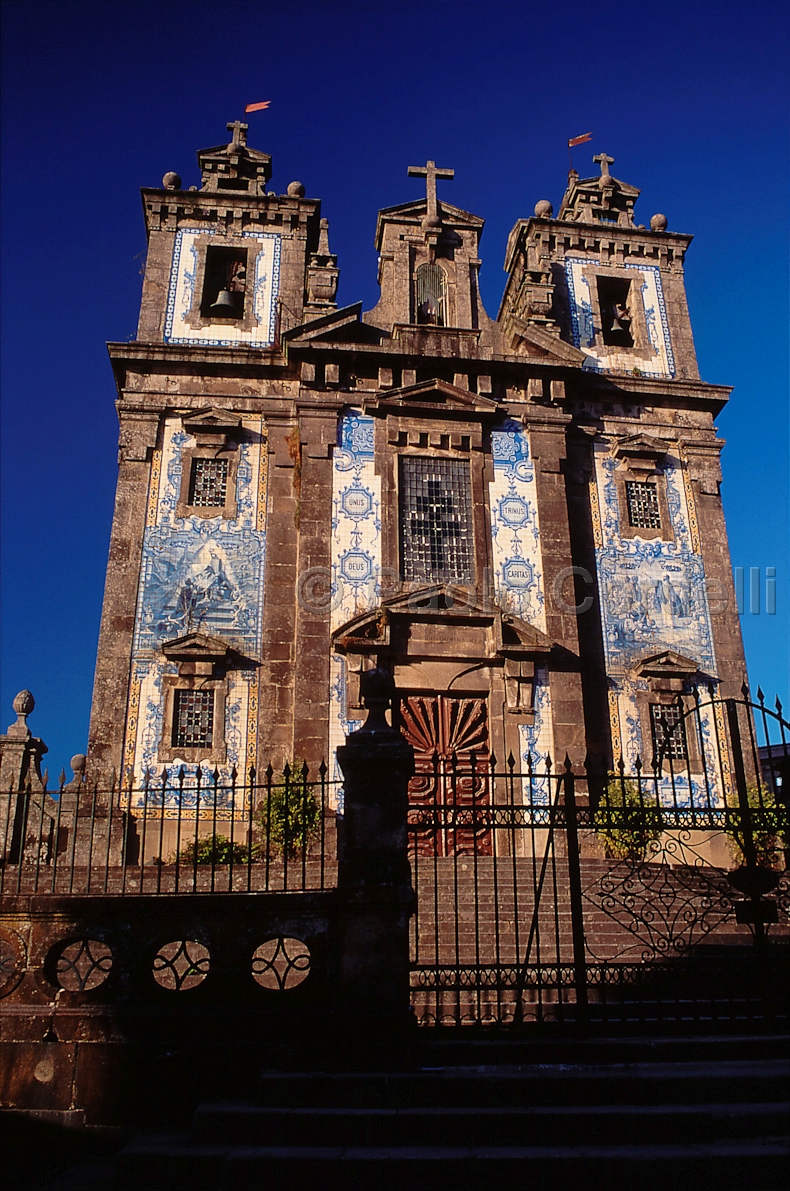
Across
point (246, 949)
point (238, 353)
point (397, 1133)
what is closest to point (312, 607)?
point (238, 353)

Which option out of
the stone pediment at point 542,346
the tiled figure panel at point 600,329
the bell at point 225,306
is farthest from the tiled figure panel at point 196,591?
the tiled figure panel at point 600,329

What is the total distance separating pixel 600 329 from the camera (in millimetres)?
19938

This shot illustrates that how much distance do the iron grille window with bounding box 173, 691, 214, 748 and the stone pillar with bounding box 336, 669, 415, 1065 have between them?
856 centimetres

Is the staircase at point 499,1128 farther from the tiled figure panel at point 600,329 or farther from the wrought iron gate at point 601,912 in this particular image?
the tiled figure panel at point 600,329

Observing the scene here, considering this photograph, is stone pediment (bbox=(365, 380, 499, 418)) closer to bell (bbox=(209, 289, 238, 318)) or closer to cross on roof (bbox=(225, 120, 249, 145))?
bell (bbox=(209, 289, 238, 318))

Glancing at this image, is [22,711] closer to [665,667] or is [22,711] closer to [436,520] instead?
[436,520]

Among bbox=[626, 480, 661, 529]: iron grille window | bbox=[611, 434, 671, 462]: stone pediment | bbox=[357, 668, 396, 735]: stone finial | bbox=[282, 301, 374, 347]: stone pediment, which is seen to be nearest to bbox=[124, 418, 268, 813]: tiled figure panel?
bbox=[282, 301, 374, 347]: stone pediment

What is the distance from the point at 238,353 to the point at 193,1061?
46.4 ft

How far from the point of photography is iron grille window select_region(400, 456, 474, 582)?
16531mm

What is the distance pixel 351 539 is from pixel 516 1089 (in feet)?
37.7

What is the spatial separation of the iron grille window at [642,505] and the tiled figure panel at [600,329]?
9.17 feet

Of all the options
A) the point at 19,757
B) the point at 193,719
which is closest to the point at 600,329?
the point at 193,719

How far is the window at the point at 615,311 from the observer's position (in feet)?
66.1

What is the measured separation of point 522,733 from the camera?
15375mm
